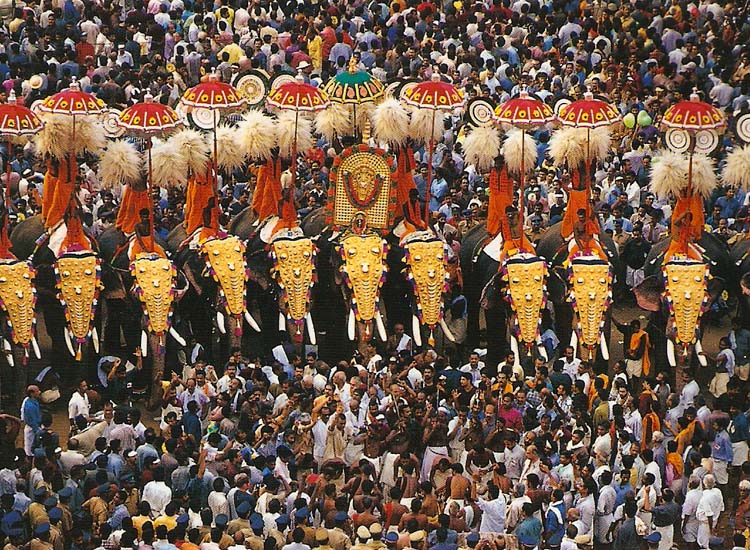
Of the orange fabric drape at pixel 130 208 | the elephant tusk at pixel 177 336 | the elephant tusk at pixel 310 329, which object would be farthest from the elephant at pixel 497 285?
the orange fabric drape at pixel 130 208

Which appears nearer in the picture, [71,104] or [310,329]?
[71,104]

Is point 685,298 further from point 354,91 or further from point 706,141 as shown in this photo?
point 354,91

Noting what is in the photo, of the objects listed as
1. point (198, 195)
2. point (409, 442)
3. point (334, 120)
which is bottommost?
point (409, 442)

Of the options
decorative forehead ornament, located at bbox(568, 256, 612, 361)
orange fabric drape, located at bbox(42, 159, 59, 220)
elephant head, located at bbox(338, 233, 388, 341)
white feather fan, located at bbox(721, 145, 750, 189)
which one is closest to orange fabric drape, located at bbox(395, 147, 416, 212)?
elephant head, located at bbox(338, 233, 388, 341)

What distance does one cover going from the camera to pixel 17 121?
889 inches

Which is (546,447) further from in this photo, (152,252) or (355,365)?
(152,252)

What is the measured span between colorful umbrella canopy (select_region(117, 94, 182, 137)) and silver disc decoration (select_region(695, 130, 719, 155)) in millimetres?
5222

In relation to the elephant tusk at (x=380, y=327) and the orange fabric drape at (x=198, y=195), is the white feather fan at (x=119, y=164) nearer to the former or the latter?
the orange fabric drape at (x=198, y=195)

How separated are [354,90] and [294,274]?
2.45 m

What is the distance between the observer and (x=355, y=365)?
21.8 meters

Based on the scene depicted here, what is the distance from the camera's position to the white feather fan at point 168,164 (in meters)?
23.4

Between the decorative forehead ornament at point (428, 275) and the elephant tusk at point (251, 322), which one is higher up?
the decorative forehead ornament at point (428, 275)

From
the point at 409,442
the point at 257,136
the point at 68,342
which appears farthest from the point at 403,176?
the point at 409,442

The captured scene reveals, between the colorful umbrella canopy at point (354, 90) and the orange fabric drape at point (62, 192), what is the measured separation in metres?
2.81
